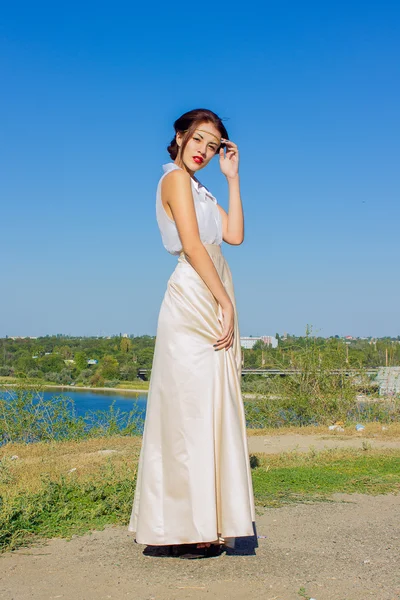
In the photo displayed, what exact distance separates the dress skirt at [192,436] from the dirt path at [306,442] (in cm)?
460

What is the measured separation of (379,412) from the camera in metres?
12.9

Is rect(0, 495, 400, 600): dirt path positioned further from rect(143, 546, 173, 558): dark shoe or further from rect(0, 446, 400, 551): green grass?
rect(0, 446, 400, 551): green grass

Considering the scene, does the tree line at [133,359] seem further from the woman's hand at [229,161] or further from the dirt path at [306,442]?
the woman's hand at [229,161]

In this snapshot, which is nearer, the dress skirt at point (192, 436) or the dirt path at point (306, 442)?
the dress skirt at point (192, 436)

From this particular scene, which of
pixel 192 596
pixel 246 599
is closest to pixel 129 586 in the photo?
pixel 192 596

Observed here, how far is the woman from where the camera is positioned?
3086mm

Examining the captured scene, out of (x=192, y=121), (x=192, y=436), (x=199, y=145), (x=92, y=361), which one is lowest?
(x=192, y=436)

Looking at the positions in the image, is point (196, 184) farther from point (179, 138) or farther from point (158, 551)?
point (158, 551)

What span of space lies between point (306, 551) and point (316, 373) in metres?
10.1

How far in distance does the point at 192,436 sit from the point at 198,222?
1053mm

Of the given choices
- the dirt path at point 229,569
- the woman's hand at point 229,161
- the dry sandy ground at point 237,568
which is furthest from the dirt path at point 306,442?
the woman's hand at point 229,161

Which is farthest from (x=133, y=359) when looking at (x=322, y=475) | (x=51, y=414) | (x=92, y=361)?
(x=322, y=475)

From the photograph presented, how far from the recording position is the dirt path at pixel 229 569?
2730mm

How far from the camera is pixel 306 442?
28.3 feet
